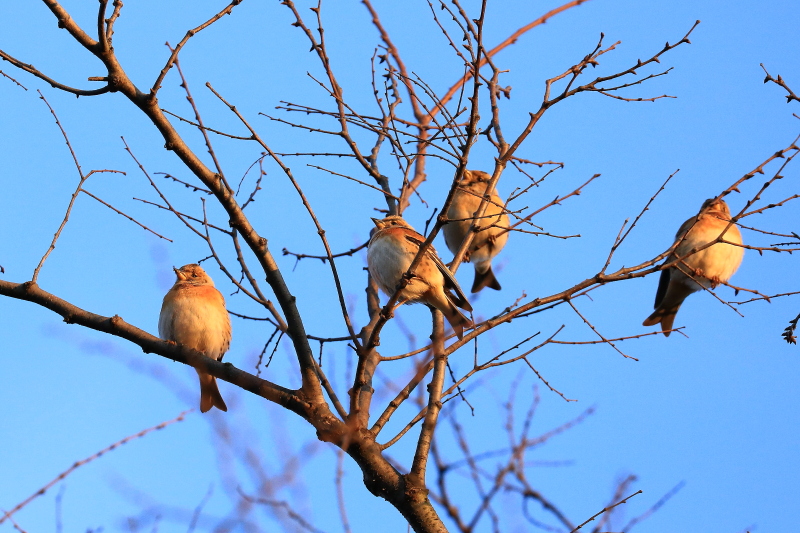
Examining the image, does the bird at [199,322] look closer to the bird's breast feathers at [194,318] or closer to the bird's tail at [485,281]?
the bird's breast feathers at [194,318]

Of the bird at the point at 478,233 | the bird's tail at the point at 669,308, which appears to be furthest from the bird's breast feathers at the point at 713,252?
the bird at the point at 478,233

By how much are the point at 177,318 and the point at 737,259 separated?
5.75m

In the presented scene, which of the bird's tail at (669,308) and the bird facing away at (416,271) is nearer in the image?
the bird facing away at (416,271)

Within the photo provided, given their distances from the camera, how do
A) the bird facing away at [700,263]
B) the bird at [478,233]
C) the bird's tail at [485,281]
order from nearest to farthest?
the bird facing away at [700,263] → the bird at [478,233] → the bird's tail at [485,281]

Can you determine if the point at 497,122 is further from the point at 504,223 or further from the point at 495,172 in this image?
the point at 504,223

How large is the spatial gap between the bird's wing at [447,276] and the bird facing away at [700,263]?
2.84m

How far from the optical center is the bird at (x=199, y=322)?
283 inches

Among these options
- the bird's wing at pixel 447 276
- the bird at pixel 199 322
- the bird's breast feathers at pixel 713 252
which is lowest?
the bird's wing at pixel 447 276

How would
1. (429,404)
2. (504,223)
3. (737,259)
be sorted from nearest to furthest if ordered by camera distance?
(429,404), (737,259), (504,223)

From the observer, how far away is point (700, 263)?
8.53 m

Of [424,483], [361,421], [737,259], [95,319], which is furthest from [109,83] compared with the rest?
[737,259]

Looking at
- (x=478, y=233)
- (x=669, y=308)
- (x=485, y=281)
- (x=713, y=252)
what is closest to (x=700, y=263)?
(x=713, y=252)

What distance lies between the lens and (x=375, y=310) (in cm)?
642

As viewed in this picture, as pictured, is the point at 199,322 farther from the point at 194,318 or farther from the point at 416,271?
the point at 416,271
